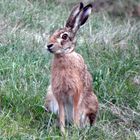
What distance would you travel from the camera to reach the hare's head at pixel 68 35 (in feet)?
20.7

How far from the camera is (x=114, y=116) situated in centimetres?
720

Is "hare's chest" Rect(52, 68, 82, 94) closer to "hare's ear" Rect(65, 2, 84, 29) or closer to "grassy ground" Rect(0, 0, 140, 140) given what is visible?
"grassy ground" Rect(0, 0, 140, 140)

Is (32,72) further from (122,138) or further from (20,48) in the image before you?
(122,138)

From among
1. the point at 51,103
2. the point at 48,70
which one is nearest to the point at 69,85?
the point at 51,103

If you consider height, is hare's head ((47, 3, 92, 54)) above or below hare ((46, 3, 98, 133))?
above

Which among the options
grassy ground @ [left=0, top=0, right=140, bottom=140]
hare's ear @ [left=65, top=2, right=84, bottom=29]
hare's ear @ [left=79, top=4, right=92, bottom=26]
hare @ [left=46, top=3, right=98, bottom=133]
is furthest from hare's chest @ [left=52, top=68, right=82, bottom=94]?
hare's ear @ [left=79, top=4, right=92, bottom=26]

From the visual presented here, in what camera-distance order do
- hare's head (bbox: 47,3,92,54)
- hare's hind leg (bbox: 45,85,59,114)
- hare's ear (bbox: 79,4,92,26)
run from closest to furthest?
1. hare's head (bbox: 47,3,92,54)
2. hare's hind leg (bbox: 45,85,59,114)
3. hare's ear (bbox: 79,4,92,26)

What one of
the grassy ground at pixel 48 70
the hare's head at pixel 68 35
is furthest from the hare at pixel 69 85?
the grassy ground at pixel 48 70

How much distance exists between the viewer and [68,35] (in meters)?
6.49

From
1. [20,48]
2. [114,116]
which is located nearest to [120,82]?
[114,116]

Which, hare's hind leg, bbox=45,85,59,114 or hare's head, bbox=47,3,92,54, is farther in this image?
hare's hind leg, bbox=45,85,59,114

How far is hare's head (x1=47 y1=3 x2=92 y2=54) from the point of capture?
6.32 metres

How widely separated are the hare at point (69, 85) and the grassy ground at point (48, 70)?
6.2 inches

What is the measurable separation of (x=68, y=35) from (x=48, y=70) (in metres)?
1.44
